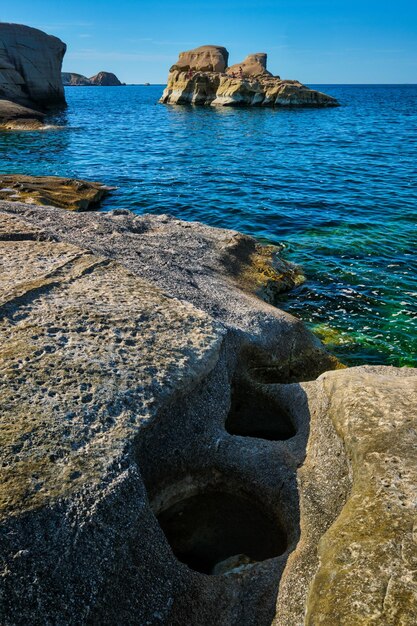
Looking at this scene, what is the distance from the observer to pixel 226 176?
2930 centimetres

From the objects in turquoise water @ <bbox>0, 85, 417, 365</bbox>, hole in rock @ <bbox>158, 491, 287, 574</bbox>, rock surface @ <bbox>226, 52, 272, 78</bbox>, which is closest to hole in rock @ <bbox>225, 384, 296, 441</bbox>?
hole in rock @ <bbox>158, 491, 287, 574</bbox>

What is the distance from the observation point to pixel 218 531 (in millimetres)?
6020

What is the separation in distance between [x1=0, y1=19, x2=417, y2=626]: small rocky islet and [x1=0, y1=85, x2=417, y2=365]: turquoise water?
15.7 feet

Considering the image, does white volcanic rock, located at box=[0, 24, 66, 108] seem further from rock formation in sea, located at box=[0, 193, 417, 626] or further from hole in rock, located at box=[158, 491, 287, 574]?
hole in rock, located at box=[158, 491, 287, 574]

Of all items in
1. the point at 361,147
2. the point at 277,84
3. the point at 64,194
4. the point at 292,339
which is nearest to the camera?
the point at 292,339

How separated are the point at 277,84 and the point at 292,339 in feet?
336

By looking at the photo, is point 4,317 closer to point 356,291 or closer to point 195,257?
point 195,257

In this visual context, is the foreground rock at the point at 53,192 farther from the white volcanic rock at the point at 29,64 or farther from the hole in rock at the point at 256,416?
the white volcanic rock at the point at 29,64

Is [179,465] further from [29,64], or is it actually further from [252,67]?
[252,67]

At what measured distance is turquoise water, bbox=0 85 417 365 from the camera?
13.0 meters

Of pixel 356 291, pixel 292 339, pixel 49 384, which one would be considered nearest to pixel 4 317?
pixel 49 384

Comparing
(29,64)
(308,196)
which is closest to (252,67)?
(29,64)

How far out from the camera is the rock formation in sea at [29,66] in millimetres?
61719

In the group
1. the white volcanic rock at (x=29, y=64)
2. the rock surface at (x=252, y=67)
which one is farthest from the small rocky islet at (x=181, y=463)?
the rock surface at (x=252, y=67)
